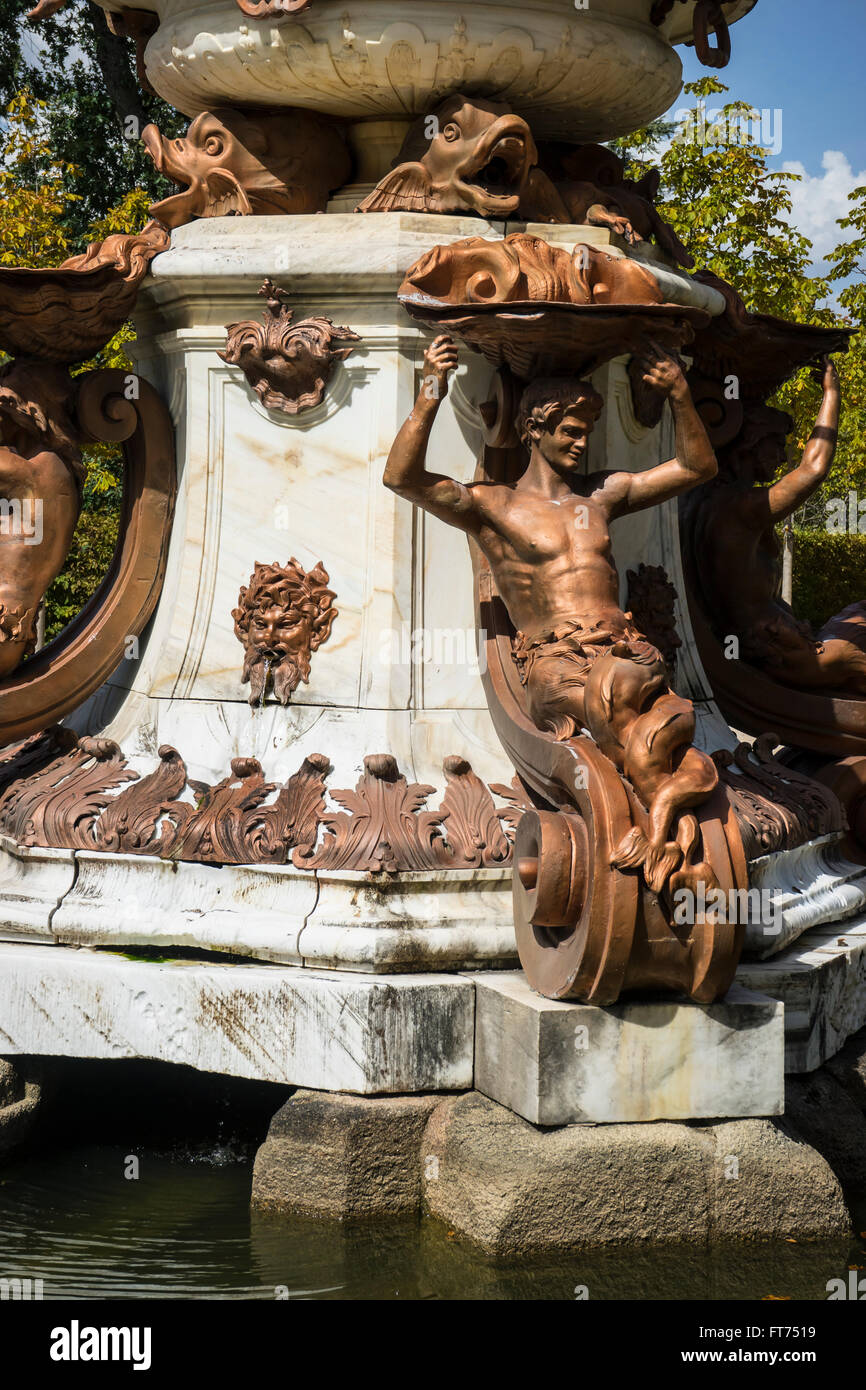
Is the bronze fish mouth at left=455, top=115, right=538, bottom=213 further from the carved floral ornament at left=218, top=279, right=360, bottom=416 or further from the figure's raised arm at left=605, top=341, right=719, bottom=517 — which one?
the figure's raised arm at left=605, top=341, right=719, bottom=517

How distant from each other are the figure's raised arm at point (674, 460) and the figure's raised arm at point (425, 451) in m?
0.51

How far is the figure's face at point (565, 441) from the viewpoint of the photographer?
4.97m

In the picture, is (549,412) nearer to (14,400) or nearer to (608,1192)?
(14,400)

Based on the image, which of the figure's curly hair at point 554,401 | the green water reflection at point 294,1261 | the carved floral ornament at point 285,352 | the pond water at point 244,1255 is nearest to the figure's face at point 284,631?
the carved floral ornament at point 285,352

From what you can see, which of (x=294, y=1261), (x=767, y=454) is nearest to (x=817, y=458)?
(x=767, y=454)

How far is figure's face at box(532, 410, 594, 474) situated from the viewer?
4.97 m

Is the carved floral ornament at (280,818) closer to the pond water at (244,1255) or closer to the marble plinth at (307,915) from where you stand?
the marble plinth at (307,915)

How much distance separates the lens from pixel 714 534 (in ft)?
20.6

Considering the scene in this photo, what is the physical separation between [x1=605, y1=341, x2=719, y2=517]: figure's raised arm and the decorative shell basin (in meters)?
1.14

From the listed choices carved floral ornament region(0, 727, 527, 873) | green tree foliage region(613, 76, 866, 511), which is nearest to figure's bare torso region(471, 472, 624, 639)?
carved floral ornament region(0, 727, 527, 873)

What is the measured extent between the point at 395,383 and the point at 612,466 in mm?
774

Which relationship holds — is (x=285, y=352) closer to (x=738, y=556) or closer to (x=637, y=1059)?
(x=738, y=556)

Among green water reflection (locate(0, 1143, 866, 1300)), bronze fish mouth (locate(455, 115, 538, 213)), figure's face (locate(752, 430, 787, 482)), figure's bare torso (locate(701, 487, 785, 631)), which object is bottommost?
green water reflection (locate(0, 1143, 866, 1300))

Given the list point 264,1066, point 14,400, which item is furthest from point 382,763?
point 14,400
